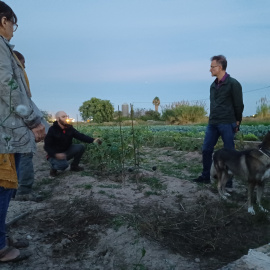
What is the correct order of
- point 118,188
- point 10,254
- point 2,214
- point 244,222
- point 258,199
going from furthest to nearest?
point 118,188 < point 258,199 < point 244,222 < point 10,254 < point 2,214

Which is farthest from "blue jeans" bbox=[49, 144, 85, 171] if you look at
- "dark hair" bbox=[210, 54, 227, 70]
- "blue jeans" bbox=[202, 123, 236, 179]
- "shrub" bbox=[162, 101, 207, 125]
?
"shrub" bbox=[162, 101, 207, 125]

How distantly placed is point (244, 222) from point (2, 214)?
2.88 m

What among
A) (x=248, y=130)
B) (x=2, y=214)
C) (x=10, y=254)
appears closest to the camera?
(x=2, y=214)

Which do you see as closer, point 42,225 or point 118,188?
point 42,225

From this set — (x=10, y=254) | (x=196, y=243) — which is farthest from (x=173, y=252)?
(x=10, y=254)

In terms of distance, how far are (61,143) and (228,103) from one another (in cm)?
328

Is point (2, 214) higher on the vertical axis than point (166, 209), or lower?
higher

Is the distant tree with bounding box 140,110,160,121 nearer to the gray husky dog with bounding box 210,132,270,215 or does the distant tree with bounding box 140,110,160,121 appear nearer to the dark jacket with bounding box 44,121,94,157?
the dark jacket with bounding box 44,121,94,157

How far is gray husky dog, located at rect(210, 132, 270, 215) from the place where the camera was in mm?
4500

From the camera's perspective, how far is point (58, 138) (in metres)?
6.44

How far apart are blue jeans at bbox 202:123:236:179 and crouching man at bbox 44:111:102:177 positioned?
2104 millimetres

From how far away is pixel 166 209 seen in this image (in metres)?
4.32

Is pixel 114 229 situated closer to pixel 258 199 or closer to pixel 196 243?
pixel 196 243

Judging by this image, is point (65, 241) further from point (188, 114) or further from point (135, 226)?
point (188, 114)
